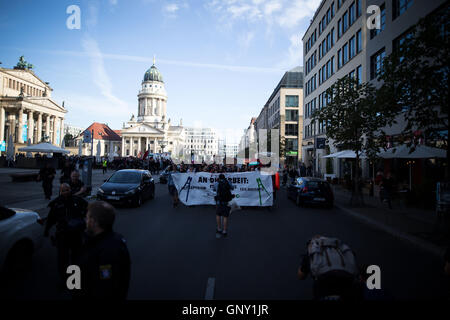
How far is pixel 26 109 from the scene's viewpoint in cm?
6366

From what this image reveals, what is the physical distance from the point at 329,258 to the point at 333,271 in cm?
13

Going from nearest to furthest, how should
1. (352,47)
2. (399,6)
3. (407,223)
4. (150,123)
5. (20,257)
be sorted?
(20,257) < (407,223) < (399,6) < (352,47) < (150,123)

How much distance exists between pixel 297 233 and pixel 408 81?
5.11 m

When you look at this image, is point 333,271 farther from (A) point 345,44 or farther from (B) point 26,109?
(B) point 26,109

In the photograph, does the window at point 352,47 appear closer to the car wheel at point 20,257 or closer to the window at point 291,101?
the car wheel at point 20,257

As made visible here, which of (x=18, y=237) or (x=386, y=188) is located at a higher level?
(x=386, y=188)

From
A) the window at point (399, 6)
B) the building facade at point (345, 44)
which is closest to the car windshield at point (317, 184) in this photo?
the building facade at point (345, 44)

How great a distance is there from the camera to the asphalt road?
14.0 feet

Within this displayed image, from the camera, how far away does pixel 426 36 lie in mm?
7199

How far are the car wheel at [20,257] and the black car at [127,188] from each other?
686cm

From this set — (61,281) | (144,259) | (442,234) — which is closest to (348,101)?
(442,234)

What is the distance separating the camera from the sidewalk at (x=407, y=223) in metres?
7.14

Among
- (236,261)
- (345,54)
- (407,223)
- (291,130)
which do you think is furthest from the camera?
(291,130)

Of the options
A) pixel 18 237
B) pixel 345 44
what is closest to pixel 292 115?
pixel 345 44
